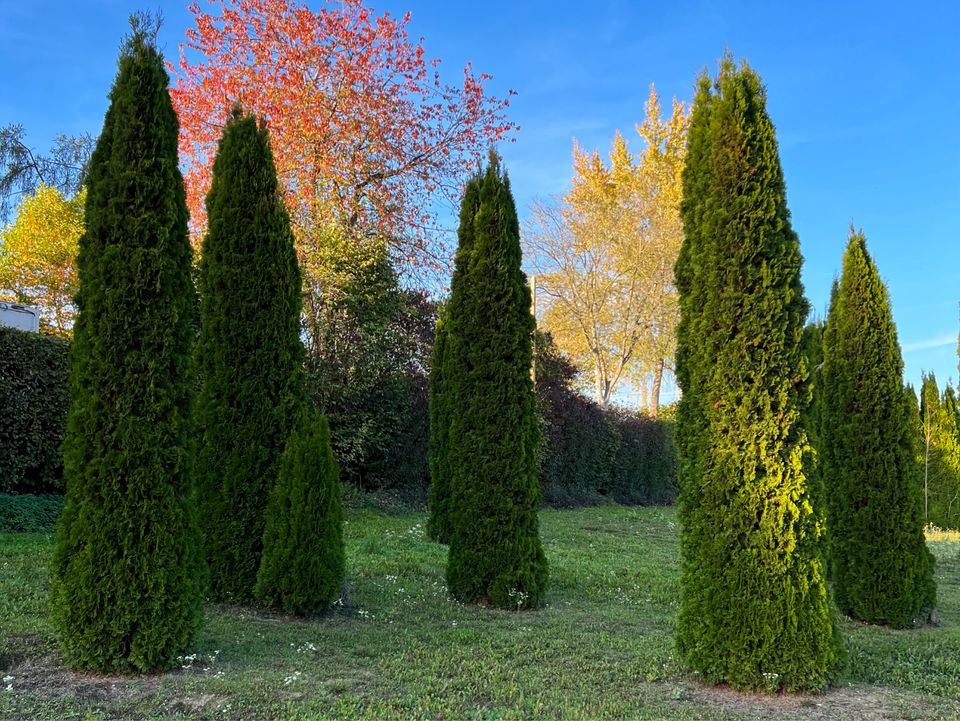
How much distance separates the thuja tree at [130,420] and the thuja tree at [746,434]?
324 centimetres

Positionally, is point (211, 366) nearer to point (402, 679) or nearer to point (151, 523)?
point (151, 523)

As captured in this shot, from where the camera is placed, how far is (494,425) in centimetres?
730

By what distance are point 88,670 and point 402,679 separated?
1.92 meters

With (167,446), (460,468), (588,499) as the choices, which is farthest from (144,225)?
(588,499)

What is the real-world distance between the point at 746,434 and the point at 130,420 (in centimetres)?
379

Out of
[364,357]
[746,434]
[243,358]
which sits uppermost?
[364,357]

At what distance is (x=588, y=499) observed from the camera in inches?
804

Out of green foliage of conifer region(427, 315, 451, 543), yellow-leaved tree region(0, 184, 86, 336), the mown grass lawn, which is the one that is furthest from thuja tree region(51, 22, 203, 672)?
yellow-leaved tree region(0, 184, 86, 336)

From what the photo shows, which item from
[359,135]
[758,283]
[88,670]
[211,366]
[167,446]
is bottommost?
[88,670]

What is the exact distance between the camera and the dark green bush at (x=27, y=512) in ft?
29.2

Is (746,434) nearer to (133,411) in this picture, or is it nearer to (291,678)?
(291,678)

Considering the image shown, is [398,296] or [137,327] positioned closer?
[137,327]

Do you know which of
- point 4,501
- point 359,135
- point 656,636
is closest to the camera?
point 656,636

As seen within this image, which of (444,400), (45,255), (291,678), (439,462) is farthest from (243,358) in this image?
(45,255)
